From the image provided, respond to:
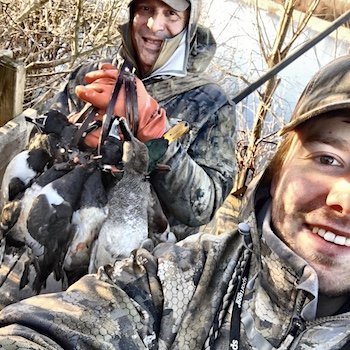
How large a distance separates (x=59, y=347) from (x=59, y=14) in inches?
259

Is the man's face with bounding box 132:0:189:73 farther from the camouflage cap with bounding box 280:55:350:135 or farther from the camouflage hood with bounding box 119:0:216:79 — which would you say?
the camouflage cap with bounding box 280:55:350:135

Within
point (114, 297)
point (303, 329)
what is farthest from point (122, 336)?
point (303, 329)

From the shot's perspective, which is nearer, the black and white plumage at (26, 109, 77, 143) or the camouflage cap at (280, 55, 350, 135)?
the camouflage cap at (280, 55, 350, 135)

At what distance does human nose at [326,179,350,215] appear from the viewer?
1.11m

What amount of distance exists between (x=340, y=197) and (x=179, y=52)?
127 centimetres

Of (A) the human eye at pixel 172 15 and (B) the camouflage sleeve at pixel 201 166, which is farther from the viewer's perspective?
(A) the human eye at pixel 172 15

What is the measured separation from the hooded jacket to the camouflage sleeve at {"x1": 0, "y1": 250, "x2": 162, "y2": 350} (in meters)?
0.81

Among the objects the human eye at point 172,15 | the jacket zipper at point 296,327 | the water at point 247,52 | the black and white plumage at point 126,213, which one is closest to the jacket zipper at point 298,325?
the jacket zipper at point 296,327

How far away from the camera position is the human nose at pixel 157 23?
7.08 feet

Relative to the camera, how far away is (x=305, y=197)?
3.85 feet

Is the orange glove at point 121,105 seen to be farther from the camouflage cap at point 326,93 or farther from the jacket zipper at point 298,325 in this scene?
the jacket zipper at point 298,325

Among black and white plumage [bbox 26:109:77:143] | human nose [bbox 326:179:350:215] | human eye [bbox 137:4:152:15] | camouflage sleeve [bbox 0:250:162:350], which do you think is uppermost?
human eye [bbox 137:4:152:15]

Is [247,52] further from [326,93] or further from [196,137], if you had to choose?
[326,93]

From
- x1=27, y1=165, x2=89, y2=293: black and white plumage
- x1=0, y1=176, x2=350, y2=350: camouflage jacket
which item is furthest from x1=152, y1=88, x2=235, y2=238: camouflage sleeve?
x1=0, y1=176, x2=350, y2=350: camouflage jacket
